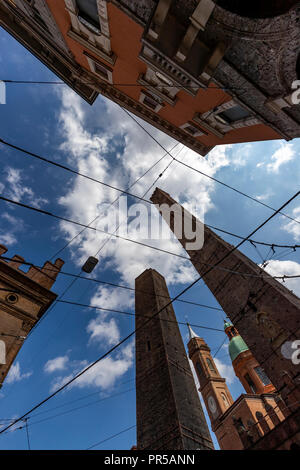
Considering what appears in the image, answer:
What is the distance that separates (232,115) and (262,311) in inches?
367

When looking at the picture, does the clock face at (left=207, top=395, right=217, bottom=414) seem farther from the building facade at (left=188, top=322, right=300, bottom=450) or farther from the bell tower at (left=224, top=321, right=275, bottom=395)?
the bell tower at (left=224, top=321, right=275, bottom=395)

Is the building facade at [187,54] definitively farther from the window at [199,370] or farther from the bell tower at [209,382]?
the window at [199,370]

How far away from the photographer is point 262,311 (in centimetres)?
1095

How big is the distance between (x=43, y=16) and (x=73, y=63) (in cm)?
212

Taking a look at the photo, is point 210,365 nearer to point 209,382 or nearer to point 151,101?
point 209,382

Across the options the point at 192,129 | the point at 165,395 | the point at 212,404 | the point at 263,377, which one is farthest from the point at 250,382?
the point at 192,129

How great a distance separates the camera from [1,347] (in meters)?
8.18

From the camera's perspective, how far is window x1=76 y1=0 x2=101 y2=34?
6715 millimetres

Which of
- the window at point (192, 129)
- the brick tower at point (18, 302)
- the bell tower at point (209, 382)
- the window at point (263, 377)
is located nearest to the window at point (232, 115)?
the window at point (192, 129)

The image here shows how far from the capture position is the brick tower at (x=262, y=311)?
29.9 feet

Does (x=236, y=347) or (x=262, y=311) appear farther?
(x=236, y=347)

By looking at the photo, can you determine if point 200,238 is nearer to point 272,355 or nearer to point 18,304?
point 272,355

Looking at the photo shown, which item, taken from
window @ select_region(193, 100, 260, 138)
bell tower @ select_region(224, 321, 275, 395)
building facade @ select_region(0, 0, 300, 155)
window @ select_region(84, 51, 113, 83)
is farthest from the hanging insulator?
bell tower @ select_region(224, 321, 275, 395)

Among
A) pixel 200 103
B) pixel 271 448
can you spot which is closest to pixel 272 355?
pixel 271 448
